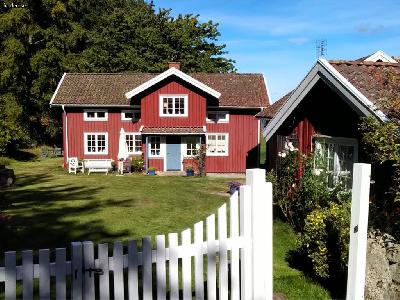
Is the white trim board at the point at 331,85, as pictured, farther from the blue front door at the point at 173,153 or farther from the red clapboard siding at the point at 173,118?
the blue front door at the point at 173,153

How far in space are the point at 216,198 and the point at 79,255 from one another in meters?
14.3

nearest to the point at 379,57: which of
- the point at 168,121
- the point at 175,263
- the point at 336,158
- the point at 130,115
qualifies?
the point at 336,158

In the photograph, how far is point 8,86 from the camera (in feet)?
120

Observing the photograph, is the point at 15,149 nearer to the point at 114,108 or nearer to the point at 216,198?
the point at 114,108

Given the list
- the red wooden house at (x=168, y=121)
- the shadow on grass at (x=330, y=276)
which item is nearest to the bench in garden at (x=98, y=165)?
the red wooden house at (x=168, y=121)

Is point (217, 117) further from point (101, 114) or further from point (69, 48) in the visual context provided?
point (69, 48)

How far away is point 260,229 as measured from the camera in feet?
14.9

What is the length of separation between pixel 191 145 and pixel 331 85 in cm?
1754

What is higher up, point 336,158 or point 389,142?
point 389,142

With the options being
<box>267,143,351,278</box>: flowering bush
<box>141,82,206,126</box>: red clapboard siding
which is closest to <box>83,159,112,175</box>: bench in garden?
<box>141,82,206,126</box>: red clapboard siding

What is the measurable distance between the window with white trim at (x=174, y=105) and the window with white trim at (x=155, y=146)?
5.58 ft

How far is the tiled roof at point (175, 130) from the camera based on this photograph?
86.6ft

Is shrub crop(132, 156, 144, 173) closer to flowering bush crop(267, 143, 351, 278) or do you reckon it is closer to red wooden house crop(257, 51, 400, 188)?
flowering bush crop(267, 143, 351, 278)

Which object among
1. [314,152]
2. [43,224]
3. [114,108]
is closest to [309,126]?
[314,152]
